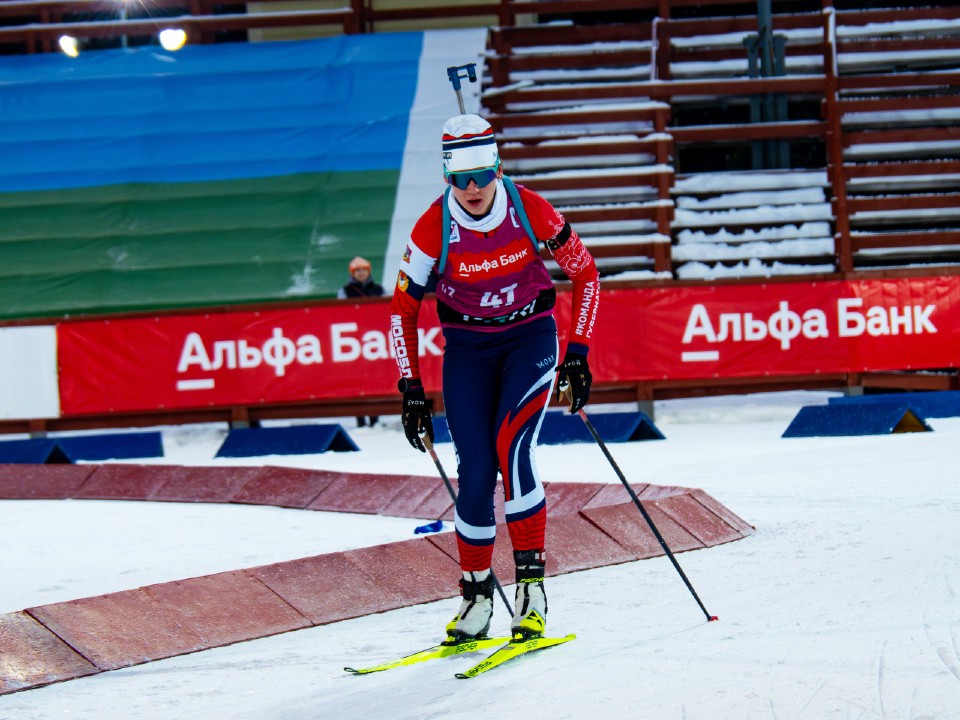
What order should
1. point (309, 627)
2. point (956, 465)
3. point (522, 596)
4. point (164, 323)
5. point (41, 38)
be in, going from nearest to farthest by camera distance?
point (522, 596) < point (309, 627) < point (956, 465) < point (164, 323) < point (41, 38)

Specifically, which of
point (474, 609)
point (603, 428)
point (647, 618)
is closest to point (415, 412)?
point (474, 609)

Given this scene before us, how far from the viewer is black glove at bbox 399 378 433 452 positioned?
192 inches

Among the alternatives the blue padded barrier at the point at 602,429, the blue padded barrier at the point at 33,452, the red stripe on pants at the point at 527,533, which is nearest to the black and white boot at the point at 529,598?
the red stripe on pants at the point at 527,533

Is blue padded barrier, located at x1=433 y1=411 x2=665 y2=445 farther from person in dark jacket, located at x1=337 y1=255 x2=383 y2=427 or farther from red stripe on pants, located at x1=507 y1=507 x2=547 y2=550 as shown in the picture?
red stripe on pants, located at x1=507 y1=507 x2=547 y2=550

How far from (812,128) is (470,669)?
13.2m

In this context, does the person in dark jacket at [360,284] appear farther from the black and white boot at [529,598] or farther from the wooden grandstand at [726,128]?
the black and white boot at [529,598]

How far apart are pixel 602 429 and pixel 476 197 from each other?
7040 mm

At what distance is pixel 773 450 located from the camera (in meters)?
9.84

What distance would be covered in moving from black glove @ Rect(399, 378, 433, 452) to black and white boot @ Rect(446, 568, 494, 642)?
1.66ft

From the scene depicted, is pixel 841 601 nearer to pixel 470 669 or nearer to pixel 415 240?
pixel 470 669

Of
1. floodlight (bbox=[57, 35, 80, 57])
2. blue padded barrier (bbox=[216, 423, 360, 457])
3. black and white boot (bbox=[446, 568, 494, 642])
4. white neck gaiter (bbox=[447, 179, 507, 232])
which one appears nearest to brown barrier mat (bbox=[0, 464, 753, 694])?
black and white boot (bbox=[446, 568, 494, 642])

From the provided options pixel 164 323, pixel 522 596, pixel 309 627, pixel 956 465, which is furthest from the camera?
pixel 164 323

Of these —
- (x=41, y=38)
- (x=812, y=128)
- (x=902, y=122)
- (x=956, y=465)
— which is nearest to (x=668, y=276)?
(x=812, y=128)

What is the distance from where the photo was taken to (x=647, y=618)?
4.82 meters
